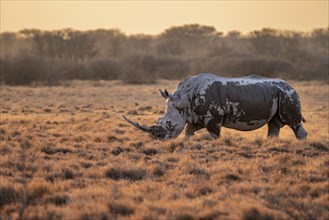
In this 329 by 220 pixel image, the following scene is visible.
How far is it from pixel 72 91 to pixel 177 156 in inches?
790

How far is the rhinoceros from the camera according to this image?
35.5ft

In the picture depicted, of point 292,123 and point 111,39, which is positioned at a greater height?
point 111,39

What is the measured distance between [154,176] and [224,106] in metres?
3.48

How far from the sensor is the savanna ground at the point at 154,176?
236 inches

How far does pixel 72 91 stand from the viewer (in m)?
28.5

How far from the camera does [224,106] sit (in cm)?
1086

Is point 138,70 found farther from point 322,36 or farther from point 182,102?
point 322,36

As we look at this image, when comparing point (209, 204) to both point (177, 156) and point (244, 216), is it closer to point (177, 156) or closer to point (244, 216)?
point (244, 216)

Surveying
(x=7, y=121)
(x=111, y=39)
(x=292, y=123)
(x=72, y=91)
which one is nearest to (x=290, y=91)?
(x=292, y=123)

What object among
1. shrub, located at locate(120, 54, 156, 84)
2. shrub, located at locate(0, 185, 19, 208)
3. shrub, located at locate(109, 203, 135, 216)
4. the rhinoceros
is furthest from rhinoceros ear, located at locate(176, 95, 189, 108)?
shrub, located at locate(120, 54, 156, 84)

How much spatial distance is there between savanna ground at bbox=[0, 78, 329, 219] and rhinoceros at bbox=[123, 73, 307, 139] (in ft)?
1.16

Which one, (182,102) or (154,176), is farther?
(182,102)

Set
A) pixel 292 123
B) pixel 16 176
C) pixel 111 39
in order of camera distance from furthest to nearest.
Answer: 1. pixel 111 39
2. pixel 292 123
3. pixel 16 176

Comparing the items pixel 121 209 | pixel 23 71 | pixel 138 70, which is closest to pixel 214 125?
pixel 121 209
